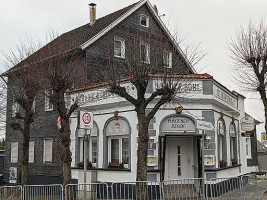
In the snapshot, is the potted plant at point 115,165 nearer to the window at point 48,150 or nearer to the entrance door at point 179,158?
the entrance door at point 179,158

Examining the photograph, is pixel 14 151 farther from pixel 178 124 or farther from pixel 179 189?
pixel 179 189

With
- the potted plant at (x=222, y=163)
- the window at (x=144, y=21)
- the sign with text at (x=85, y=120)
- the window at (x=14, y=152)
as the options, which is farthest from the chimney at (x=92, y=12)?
the sign with text at (x=85, y=120)

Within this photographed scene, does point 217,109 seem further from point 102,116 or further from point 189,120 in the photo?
point 102,116

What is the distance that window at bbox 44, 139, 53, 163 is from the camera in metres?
20.3

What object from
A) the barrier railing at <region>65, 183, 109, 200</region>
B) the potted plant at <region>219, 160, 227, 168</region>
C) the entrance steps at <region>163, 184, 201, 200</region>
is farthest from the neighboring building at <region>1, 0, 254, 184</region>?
the entrance steps at <region>163, 184, 201, 200</region>

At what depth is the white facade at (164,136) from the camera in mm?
14516

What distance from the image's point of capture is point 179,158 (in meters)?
15.2

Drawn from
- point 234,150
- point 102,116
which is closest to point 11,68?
point 102,116


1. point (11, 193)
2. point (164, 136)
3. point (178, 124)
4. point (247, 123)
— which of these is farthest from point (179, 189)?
point (247, 123)

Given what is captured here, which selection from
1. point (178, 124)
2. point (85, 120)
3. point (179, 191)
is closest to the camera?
point (85, 120)

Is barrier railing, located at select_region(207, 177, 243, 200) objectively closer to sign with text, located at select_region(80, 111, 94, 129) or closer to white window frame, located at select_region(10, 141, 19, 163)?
sign with text, located at select_region(80, 111, 94, 129)

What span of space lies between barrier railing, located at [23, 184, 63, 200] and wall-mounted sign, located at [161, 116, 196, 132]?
5.10 metres

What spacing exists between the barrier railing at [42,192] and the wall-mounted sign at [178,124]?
16.7 feet

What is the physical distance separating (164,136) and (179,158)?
1554 mm
